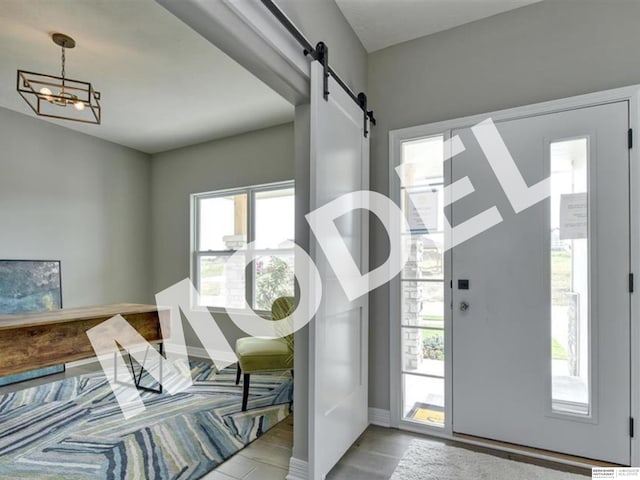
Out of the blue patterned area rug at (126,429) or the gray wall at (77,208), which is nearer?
the blue patterned area rug at (126,429)

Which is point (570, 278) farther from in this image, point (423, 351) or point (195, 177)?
point (195, 177)

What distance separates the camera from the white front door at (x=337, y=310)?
68.9 inches

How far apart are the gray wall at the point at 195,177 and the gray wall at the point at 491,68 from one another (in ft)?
5.15

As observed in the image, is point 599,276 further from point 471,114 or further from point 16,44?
point 16,44

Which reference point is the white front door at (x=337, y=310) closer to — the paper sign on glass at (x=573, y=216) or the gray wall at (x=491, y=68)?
the gray wall at (x=491, y=68)

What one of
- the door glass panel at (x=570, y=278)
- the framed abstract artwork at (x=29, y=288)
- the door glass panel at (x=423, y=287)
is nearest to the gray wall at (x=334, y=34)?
the door glass panel at (x=423, y=287)

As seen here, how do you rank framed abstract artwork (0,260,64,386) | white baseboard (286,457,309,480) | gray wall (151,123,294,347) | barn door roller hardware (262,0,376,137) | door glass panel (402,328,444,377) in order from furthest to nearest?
1. gray wall (151,123,294,347)
2. framed abstract artwork (0,260,64,386)
3. door glass panel (402,328,444,377)
4. white baseboard (286,457,309,480)
5. barn door roller hardware (262,0,376,137)

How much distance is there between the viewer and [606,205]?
2.06m

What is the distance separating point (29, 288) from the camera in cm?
375

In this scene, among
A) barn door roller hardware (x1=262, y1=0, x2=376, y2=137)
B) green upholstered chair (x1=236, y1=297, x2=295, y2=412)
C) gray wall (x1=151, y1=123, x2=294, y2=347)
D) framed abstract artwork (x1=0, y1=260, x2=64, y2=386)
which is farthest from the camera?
gray wall (x1=151, y1=123, x2=294, y2=347)

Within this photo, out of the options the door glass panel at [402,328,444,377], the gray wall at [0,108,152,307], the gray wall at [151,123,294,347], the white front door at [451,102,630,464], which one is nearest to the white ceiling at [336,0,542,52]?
the white front door at [451,102,630,464]

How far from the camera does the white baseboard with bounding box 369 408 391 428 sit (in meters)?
2.55

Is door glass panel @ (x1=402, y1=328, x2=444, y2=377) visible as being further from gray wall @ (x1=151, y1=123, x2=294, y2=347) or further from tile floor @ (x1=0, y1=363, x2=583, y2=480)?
gray wall @ (x1=151, y1=123, x2=294, y2=347)

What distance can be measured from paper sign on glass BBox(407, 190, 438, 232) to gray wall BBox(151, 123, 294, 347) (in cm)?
179
